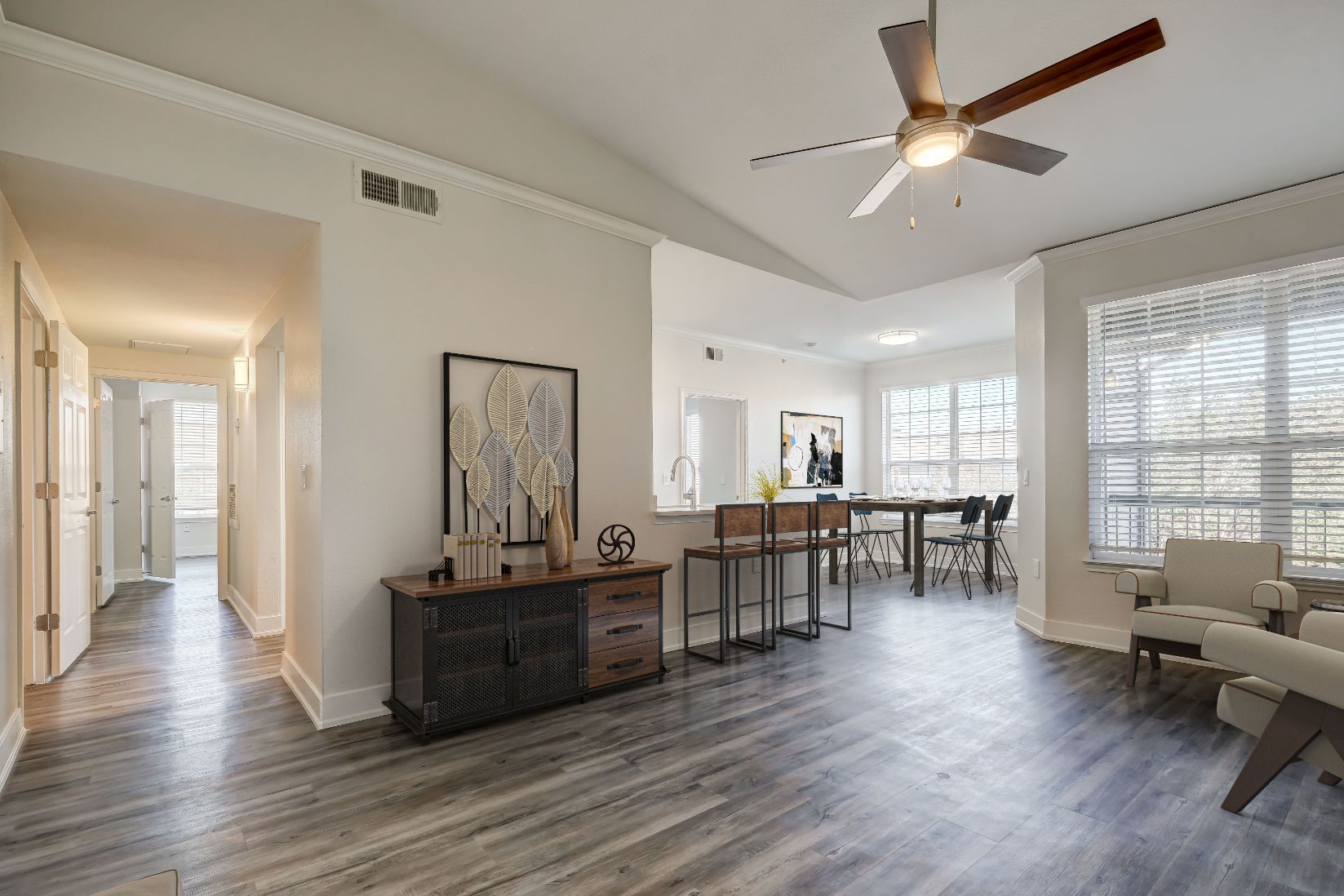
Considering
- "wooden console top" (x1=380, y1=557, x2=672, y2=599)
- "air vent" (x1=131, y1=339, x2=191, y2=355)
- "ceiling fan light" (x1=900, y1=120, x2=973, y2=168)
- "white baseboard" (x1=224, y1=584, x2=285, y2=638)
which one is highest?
"ceiling fan light" (x1=900, y1=120, x2=973, y2=168)

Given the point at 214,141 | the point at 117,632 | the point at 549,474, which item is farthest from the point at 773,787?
the point at 117,632

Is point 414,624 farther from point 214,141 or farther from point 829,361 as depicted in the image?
point 829,361

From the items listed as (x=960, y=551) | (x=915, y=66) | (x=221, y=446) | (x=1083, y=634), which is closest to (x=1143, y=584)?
(x=1083, y=634)

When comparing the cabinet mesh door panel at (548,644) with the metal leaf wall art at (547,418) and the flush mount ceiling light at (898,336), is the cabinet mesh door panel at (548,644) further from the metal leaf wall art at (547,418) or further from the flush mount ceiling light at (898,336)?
the flush mount ceiling light at (898,336)

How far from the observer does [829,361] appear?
9.02 m

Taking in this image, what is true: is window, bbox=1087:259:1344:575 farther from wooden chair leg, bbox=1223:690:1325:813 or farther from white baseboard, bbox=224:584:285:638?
white baseboard, bbox=224:584:285:638

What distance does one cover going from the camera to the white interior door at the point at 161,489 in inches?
316

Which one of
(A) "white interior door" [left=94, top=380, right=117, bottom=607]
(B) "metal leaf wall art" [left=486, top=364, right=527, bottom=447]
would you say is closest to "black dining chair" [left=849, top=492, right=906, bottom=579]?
(B) "metal leaf wall art" [left=486, top=364, right=527, bottom=447]

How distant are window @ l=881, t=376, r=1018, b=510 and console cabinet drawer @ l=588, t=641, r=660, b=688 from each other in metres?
5.01

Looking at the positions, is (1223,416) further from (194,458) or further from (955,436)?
(194,458)

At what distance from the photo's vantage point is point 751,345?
8.03 meters

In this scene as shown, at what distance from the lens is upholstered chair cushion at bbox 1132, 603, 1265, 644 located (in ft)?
11.4

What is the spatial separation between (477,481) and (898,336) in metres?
5.35

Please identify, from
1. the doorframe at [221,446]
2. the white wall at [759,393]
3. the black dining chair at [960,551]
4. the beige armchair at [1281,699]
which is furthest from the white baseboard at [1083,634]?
the doorframe at [221,446]
